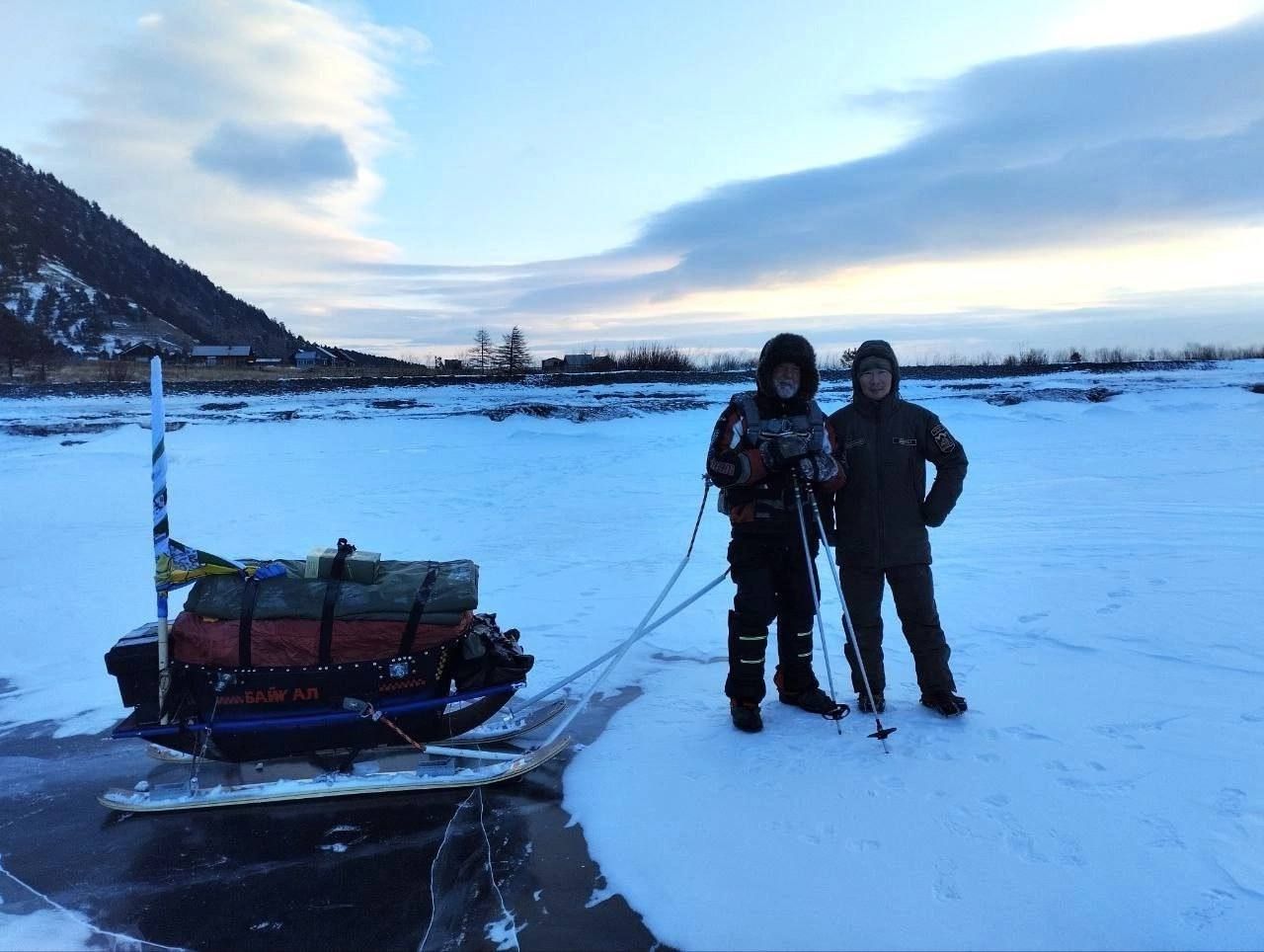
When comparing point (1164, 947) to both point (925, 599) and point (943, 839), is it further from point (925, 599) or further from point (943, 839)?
point (925, 599)

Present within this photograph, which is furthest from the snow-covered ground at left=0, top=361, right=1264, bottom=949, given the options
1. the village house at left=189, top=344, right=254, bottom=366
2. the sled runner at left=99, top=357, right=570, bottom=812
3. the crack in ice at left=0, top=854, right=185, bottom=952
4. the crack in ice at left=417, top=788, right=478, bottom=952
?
the village house at left=189, top=344, right=254, bottom=366

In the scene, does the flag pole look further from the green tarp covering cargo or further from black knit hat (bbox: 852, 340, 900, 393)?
black knit hat (bbox: 852, 340, 900, 393)

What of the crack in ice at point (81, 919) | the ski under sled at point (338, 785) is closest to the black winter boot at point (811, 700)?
the ski under sled at point (338, 785)

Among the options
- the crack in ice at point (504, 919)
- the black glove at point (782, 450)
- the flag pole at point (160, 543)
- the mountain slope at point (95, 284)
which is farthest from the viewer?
the mountain slope at point (95, 284)

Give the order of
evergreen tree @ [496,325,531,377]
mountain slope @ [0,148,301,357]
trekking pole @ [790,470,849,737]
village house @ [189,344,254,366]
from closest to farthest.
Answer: trekking pole @ [790,470,849,737], evergreen tree @ [496,325,531,377], village house @ [189,344,254,366], mountain slope @ [0,148,301,357]

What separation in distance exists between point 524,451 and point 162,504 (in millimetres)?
12397

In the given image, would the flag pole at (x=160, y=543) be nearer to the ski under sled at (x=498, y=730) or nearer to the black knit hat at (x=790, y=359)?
the ski under sled at (x=498, y=730)

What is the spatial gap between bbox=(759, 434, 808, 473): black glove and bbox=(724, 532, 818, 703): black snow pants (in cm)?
44

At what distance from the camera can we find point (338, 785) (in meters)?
3.81

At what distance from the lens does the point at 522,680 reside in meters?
4.08

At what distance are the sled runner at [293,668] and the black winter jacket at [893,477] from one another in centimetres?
218

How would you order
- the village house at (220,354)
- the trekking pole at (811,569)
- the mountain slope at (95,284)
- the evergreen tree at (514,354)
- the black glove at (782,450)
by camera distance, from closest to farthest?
the black glove at (782,450) → the trekking pole at (811,569) → the evergreen tree at (514,354) → the village house at (220,354) → the mountain slope at (95,284)

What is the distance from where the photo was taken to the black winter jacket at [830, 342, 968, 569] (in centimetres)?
433

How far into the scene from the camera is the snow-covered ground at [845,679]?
2891 millimetres
